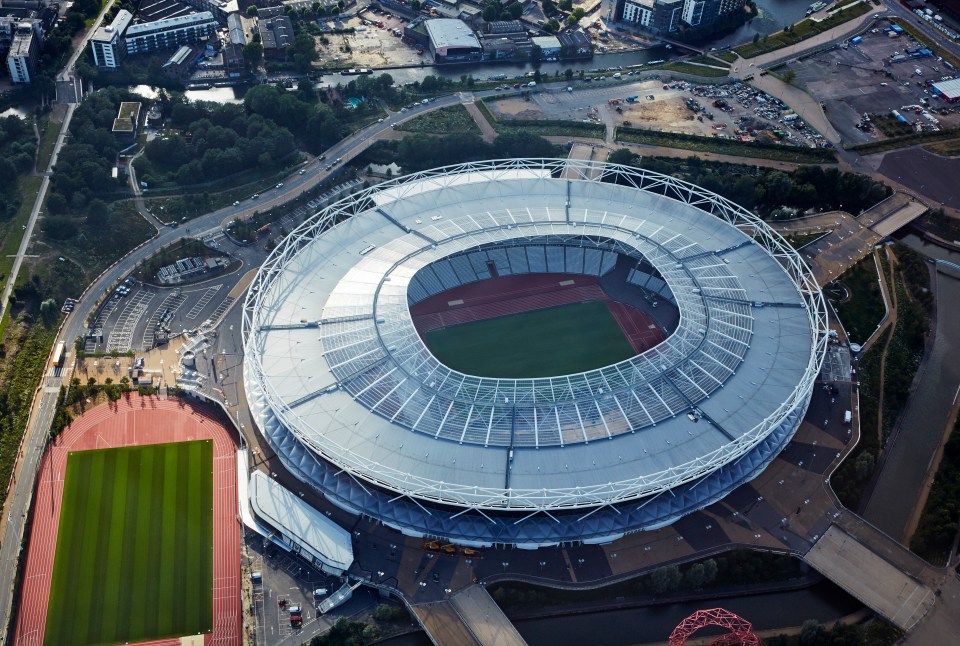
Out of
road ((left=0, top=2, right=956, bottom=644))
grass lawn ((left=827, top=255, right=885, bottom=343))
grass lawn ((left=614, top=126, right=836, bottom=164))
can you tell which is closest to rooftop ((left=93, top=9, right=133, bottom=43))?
road ((left=0, top=2, right=956, bottom=644))

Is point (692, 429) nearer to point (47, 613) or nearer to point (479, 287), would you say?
point (479, 287)

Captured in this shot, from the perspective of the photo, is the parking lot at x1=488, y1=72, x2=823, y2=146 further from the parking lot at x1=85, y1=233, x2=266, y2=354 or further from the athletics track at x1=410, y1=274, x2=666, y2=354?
the parking lot at x1=85, y1=233, x2=266, y2=354

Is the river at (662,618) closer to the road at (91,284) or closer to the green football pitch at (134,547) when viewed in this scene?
the green football pitch at (134,547)

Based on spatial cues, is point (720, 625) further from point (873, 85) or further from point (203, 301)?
point (873, 85)

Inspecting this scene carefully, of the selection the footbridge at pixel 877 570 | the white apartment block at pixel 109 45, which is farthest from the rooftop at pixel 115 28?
the footbridge at pixel 877 570

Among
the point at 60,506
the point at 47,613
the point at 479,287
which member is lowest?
the point at 47,613

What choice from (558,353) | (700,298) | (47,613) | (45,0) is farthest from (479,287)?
(45,0)

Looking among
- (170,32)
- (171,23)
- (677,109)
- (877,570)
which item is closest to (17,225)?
(170,32)
